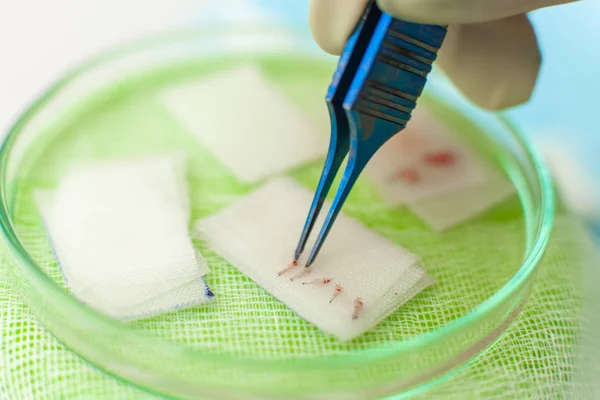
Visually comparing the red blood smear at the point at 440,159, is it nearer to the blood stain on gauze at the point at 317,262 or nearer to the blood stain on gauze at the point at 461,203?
the blood stain on gauze at the point at 461,203

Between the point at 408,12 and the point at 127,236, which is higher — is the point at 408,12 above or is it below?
above

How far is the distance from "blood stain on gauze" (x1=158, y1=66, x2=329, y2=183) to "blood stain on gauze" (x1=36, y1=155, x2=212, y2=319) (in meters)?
0.08

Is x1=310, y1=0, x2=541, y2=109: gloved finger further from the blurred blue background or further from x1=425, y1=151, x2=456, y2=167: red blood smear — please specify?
the blurred blue background

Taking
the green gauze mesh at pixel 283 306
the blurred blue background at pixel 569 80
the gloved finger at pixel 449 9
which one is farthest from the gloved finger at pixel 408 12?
the blurred blue background at pixel 569 80

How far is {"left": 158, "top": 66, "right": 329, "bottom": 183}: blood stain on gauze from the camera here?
862 mm

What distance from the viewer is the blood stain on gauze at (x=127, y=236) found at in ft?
2.12

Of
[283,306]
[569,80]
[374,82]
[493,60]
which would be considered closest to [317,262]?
[283,306]

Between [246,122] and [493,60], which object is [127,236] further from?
[493,60]

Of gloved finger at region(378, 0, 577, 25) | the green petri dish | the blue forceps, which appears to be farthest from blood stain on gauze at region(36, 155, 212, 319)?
gloved finger at region(378, 0, 577, 25)

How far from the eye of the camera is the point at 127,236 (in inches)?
27.9

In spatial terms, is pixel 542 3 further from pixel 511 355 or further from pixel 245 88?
pixel 245 88

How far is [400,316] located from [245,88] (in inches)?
17.5

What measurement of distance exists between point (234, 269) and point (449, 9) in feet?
1.02

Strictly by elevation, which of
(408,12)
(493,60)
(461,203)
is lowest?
(461,203)
